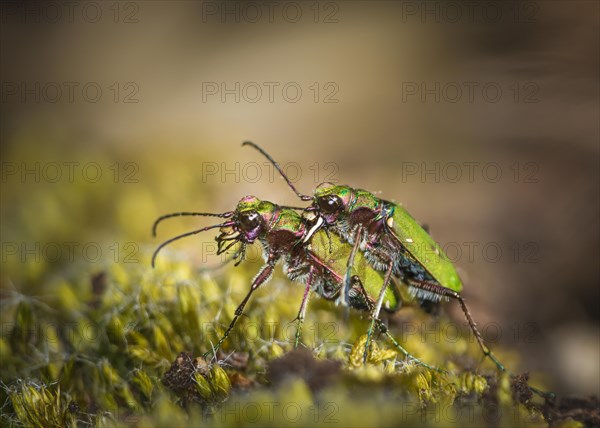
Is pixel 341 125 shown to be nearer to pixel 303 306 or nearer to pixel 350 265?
pixel 350 265

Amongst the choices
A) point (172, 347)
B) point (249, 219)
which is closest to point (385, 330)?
point (249, 219)

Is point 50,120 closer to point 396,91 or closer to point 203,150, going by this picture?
point 203,150

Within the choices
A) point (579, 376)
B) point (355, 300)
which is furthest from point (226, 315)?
point (579, 376)

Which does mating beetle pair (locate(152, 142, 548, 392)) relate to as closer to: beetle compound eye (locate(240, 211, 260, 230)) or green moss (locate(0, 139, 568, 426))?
beetle compound eye (locate(240, 211, 260, 230))

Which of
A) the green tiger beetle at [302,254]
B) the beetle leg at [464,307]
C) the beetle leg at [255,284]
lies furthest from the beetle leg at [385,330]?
the beetle leg at [255,284]

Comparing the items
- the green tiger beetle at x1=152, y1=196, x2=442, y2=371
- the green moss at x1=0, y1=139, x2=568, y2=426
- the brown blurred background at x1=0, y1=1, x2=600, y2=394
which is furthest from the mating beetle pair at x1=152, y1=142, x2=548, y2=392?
the brown blurred background at x1=0, y1=1, x2=600, y2=394
